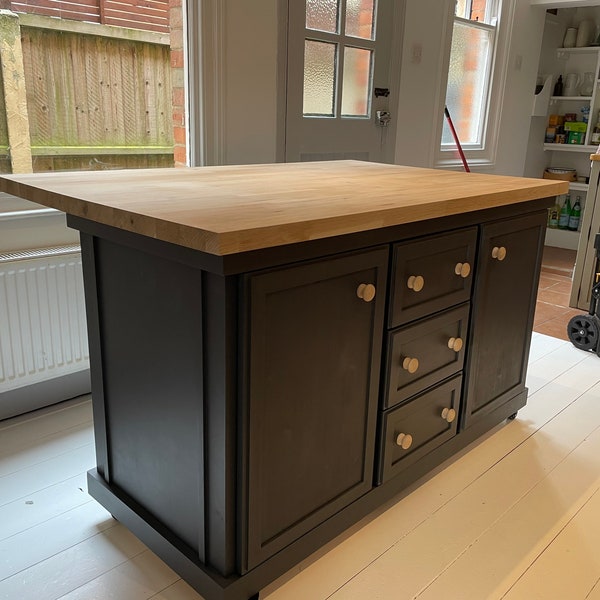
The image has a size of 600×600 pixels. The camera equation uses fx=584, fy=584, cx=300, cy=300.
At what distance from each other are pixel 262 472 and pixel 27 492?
2.88 feet

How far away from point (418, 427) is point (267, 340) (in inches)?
28.6

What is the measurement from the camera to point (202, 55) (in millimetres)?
2295

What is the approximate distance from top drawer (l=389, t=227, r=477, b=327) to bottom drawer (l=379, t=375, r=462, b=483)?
10.3 inches

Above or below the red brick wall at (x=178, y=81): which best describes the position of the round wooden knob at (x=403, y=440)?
below

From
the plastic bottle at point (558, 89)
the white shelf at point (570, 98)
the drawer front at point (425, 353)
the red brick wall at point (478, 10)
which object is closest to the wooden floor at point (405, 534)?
the drawer front at point (425, 353)

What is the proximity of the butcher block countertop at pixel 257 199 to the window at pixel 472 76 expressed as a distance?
2.44 m

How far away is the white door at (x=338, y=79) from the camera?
2711mm

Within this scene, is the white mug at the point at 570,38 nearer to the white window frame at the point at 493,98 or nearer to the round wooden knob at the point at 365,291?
the white window frame at the point at 493,98

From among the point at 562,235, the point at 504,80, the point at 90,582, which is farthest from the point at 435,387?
the point at 562,235

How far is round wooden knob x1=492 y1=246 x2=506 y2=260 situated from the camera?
5.63 feet

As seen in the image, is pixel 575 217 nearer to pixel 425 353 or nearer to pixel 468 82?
pixel 468 82

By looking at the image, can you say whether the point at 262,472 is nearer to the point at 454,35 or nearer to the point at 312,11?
the point at 312,11

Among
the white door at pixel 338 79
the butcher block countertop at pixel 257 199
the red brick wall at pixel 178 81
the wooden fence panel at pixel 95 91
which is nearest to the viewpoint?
the butcher block countertop at pixel 257 199

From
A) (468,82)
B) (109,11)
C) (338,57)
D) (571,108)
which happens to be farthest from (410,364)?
(571,108)
